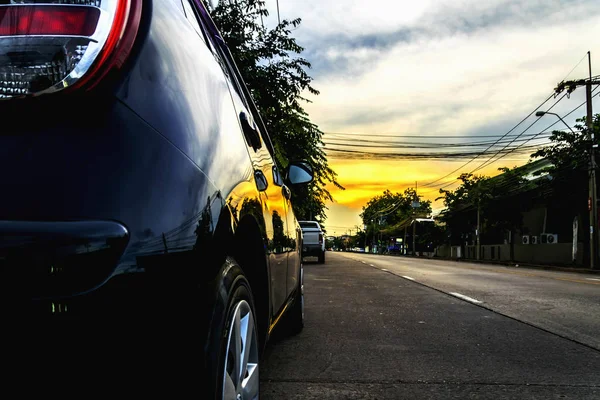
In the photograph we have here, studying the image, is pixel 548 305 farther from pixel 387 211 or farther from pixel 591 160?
pixel 387 211

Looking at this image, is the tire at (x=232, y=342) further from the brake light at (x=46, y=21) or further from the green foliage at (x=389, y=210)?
the green foliage at (x=389, y=210)

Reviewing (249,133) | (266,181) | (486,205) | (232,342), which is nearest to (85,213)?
(232,342)

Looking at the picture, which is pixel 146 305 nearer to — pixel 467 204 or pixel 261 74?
pixel 261 74

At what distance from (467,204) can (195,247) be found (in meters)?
46.4

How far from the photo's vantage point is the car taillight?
1265mm

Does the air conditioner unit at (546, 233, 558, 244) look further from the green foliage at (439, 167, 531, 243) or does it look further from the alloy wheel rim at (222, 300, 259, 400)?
the alloy wheel rim at (222, 300, 259, 400)

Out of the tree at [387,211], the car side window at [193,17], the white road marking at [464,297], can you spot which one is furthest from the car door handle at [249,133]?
the tree at [387,211]

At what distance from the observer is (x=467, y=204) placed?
150 feet

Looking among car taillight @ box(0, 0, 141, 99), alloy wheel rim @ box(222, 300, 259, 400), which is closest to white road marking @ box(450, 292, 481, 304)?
alloy wheel rim @ box(222, 300, 259, 400)

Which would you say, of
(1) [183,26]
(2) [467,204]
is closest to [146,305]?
(1) [183,26]

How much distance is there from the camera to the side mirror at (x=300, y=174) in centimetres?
445

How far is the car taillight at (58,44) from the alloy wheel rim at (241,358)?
0.94m

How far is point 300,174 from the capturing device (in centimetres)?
450

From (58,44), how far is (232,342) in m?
1.11
